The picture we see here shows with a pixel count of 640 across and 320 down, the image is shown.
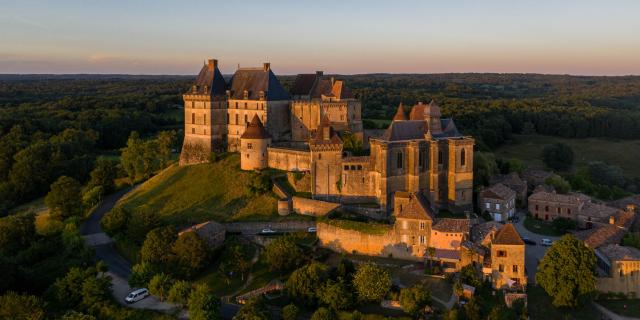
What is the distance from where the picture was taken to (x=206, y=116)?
207ft

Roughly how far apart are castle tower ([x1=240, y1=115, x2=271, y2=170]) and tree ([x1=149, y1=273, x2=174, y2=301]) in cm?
1896

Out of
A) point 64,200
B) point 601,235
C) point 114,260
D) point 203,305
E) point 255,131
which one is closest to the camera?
point 203,305

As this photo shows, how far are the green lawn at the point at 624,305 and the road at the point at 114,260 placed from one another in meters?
26.7

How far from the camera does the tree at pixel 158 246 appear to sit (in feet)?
149

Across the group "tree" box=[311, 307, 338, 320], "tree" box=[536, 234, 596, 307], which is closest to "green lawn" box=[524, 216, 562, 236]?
"tree" box=[536, 234, 596, 307]

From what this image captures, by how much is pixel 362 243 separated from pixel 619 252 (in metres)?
19.4

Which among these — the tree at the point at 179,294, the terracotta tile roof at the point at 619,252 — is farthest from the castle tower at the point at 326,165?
the terracotta tile roof at the point at 619,252

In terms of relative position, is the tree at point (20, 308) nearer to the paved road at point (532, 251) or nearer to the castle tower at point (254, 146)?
the castle tower at point (254, 146)

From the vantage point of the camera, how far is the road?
4044 centimetres

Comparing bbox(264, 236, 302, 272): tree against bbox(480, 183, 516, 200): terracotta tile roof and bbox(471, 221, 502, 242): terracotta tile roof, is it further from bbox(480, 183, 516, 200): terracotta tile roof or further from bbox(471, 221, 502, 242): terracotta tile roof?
bbox(480, 183, 516, 200): terracotta tile roof

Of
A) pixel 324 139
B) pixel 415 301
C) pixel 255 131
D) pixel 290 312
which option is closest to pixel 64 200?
pixel 255 131


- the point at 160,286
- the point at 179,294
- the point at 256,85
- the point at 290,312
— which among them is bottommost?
the point at 290,312

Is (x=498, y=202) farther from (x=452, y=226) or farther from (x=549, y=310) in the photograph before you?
(x=549, y=310)

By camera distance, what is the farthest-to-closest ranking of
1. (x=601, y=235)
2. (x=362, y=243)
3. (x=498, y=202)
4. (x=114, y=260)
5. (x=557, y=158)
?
(x=557, y=158), (x=498, y=202), (x=114, y=260), (x=601, y=235), (x=362, y=243)
